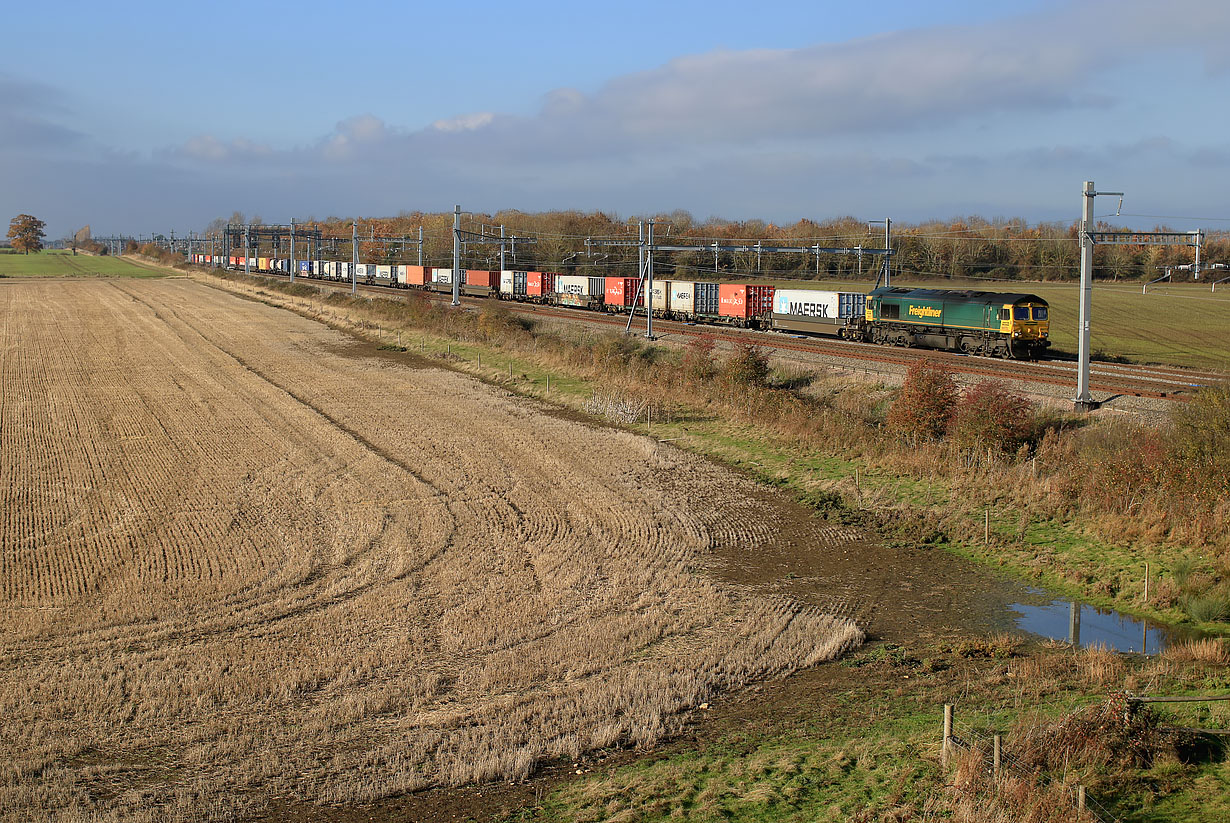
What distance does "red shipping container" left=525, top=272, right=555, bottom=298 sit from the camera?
8094 cm

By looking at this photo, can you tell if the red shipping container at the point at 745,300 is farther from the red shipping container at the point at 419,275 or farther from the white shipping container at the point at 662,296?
the red shipping container at the point at 419,275

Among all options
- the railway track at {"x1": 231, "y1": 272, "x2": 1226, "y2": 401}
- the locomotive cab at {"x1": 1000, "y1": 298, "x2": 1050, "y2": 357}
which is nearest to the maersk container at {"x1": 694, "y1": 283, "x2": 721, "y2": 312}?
the railway track at {"x1": 231, "y1": 272, "x2": 1226, "y2": 401}

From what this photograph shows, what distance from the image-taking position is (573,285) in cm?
7731

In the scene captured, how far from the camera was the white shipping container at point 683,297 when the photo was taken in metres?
62.4

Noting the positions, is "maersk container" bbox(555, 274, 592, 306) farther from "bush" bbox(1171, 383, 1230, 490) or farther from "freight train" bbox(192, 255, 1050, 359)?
"bush" bbox(1171, 383, 1230, 490)

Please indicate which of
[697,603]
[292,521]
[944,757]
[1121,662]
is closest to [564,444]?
[292,521]

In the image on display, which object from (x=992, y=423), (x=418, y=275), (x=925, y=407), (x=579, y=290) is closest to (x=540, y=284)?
(x=579, y=290)

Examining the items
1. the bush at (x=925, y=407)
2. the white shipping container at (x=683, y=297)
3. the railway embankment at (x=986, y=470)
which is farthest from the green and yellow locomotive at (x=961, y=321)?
the bush at (x=925, y=407)

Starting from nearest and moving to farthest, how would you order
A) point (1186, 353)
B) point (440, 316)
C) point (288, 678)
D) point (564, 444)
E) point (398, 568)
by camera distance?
point (288, 678)
point (398, 568)
point (564, 444)
point (1186, 353)
point (440, 316)

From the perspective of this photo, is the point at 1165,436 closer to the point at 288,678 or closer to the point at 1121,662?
the point at 1121,662

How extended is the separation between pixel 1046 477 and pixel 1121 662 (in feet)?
31.1

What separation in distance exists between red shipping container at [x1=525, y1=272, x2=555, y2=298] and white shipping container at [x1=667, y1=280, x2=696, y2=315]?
59.2 feet

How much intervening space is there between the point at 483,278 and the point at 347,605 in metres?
77.7

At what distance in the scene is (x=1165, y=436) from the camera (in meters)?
21.5
